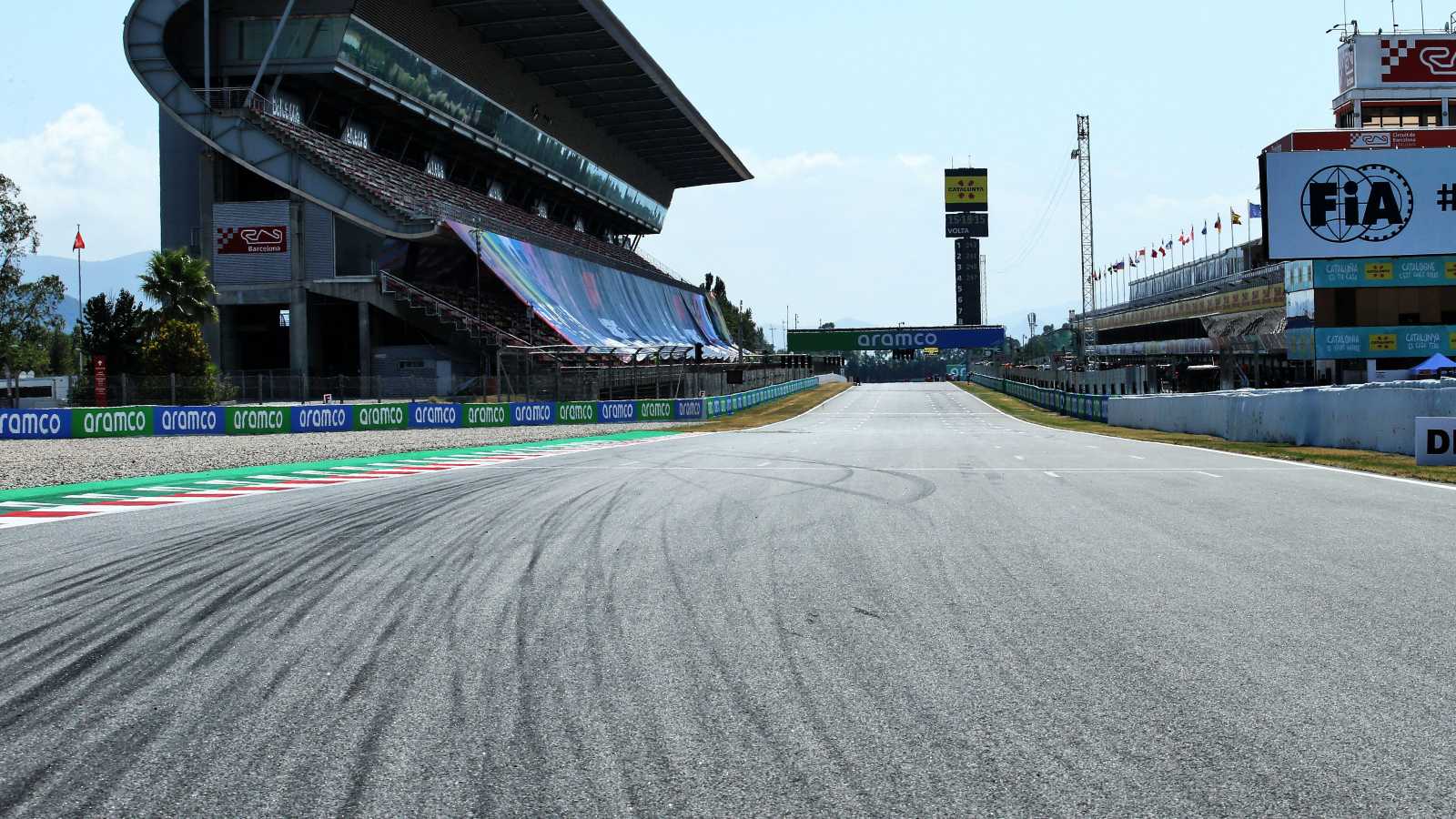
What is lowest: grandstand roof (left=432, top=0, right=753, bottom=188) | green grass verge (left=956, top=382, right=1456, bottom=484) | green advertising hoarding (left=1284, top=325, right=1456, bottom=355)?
green grass verge (left=956, top=382, right=1456, bottom=484)

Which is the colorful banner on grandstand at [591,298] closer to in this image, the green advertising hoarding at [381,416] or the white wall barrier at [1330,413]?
the green advertising hoarding at [381,416]

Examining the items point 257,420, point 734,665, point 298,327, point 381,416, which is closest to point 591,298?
point 298,327

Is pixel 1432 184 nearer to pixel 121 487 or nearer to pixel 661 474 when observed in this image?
pixel 661 474

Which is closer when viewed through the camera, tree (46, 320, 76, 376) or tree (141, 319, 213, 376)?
tree (141, 319, 213, 376)

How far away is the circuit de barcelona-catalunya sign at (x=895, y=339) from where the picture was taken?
134625mm

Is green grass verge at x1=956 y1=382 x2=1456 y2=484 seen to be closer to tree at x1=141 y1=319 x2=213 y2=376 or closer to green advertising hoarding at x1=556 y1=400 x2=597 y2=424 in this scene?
green advertising hoarding at x1=556 y1=400 x2=597 y2=424

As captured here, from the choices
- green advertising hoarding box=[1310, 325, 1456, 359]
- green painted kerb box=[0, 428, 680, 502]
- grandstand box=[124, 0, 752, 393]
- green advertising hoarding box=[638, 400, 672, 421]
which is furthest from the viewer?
grandstand box=[124, 0, 752, 393]

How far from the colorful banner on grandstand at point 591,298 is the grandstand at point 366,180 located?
269 mm

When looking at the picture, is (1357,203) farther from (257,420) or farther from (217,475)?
(217,475)

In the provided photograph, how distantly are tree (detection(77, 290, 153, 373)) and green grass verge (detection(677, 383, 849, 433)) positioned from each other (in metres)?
27.0

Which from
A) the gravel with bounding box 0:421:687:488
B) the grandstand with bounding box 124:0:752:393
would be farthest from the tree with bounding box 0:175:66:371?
the gravel with bounding box 0:421:687:488

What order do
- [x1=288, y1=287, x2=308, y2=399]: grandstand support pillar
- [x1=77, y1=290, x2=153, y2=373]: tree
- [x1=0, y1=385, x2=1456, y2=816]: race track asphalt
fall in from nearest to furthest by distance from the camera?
[x1=0, y1=385, x2=1456, y2=816]: race track asphalt, [x1=77, y1=290, x2=153, y2=373]: tree, [x1=288, y1=287, x2=308, y2=399]: grandstand support pillar

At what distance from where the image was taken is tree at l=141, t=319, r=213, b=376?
150 feet

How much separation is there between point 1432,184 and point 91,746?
56.9 m
